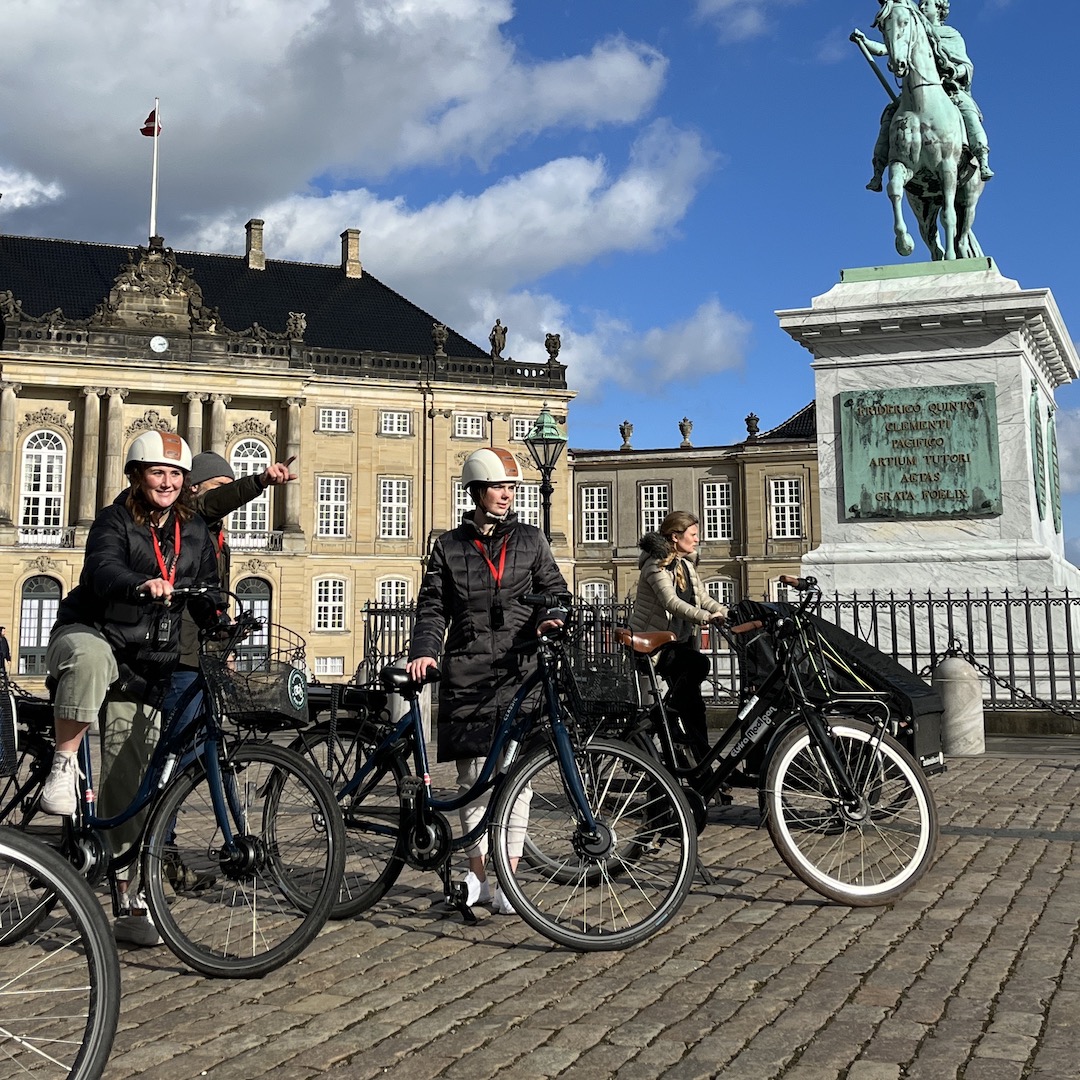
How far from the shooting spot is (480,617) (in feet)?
16.4

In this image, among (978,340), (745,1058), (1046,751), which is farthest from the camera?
(978,340)

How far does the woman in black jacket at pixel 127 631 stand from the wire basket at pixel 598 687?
4.78ft

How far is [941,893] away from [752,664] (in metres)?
1.34

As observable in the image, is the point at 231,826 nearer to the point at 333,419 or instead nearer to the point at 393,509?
the point at 393,509

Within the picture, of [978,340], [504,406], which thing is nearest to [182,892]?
[978,340]

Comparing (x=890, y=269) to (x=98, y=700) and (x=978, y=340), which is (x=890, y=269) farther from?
(x=98, y=700)

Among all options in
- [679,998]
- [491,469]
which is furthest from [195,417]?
[679,998]

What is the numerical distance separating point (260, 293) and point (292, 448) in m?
11.2

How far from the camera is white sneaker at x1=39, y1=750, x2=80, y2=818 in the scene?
4.29 metres

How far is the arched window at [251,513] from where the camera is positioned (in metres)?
52.9

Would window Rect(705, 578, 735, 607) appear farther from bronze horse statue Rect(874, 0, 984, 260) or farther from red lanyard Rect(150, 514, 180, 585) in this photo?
red lanyard Rect(150, 514, 180, 585)

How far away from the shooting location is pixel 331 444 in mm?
55562

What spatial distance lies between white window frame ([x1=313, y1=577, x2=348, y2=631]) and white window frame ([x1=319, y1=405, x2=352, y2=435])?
7.26 m

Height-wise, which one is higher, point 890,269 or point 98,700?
point 890,269
